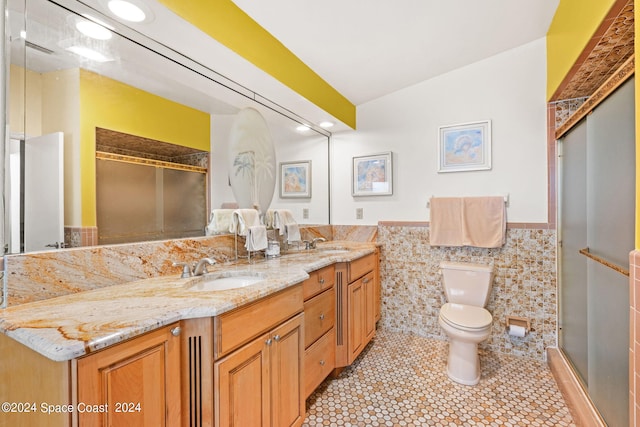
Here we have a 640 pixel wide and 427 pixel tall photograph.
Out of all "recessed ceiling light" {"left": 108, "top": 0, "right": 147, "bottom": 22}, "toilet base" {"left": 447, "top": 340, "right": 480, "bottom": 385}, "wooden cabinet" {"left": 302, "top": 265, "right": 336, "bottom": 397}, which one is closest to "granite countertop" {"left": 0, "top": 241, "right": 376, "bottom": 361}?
"wooden cabinet" {"left": 302, "top": 265, "right": 336, "bottom": 397}

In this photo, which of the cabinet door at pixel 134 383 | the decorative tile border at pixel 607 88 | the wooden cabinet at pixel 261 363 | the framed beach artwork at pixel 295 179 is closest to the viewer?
the cabinet door at pixel 134 383

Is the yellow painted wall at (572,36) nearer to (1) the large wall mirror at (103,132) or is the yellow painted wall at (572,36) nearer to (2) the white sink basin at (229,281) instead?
(2) the white sink basin at (229,281)

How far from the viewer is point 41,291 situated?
1.04 meters

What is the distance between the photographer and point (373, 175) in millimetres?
2854

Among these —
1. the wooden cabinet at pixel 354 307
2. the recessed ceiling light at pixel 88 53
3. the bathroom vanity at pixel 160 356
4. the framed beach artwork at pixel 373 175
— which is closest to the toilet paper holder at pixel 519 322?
the wooden cabinet at pixel 354 307

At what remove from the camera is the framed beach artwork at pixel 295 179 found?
8.51 ft

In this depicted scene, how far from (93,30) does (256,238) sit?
1.26 meters

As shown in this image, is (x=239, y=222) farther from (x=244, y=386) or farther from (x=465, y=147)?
(x=465, y=147)

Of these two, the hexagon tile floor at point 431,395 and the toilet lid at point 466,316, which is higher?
the toilet lid at point 466,316

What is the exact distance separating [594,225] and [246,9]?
215 centimetres

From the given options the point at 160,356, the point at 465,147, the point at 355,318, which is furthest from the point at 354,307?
the point at 465,147

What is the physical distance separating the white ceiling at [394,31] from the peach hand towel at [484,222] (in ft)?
3.82

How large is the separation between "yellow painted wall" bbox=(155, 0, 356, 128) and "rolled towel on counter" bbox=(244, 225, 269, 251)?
96cm

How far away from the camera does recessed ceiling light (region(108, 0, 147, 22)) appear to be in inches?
43.7
